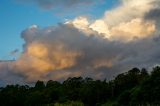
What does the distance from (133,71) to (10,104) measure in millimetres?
50753

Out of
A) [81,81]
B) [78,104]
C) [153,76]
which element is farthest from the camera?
[81,81]

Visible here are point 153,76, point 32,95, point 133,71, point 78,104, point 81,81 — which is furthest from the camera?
point 81,81

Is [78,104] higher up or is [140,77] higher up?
[140,77]

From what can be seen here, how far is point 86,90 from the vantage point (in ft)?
520

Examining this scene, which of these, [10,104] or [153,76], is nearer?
[153,76]

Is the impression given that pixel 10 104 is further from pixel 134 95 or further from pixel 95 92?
pixel 134 95

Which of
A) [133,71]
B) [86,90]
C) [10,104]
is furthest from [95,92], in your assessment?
[10,104]

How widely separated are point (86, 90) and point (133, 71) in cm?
2051

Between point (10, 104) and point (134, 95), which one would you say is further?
point (10, 104)

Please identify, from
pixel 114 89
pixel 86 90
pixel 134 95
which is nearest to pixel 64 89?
pixel 86 90

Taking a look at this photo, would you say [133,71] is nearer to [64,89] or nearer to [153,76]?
[64,89]

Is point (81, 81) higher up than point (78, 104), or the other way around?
point (81, 81)

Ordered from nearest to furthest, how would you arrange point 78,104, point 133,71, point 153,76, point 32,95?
1. point 153,76
2. point 78,104
3. point 32,95
4. point 133,71

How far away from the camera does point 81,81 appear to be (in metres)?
183
